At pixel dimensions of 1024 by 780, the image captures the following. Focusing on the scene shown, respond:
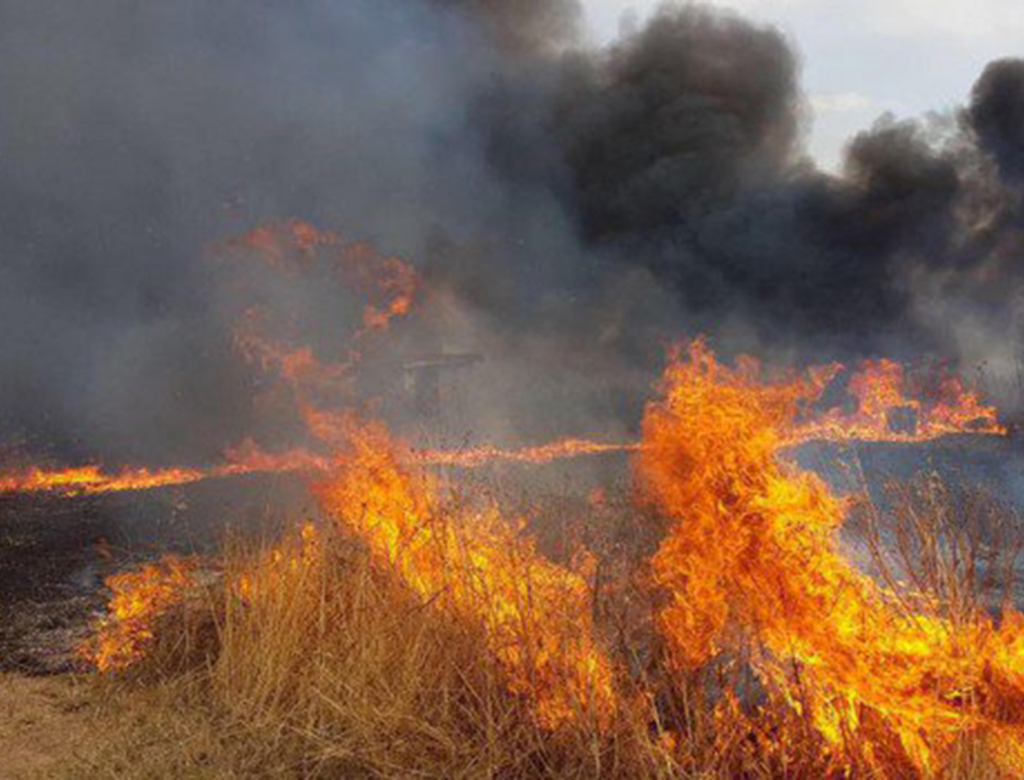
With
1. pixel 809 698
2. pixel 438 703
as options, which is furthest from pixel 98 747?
pixel 809 698

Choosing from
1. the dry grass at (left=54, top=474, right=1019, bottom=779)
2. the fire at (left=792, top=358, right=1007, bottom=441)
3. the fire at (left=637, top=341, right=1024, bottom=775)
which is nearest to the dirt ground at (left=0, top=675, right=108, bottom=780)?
the dry grass at (left=54, top=474, right=1019, bottom=779)

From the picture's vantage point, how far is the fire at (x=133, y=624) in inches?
269

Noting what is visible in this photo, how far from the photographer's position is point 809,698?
4.93 m

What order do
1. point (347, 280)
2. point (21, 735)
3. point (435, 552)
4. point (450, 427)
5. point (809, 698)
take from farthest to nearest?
point (347, 280) < point (450, 427) < point (435, 552) < point (21, 735) < point (809, 698)

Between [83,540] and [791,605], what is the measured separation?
12.2 metres

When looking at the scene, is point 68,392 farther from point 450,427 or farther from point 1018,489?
point 1018,489

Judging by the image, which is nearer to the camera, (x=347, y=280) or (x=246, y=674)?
(x=246, y=674)

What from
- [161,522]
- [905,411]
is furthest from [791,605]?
[905,411]

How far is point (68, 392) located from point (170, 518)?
11.1m

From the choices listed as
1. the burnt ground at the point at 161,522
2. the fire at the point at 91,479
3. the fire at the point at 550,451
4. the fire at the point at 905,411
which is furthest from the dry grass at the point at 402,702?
the fire at the point at 905,411

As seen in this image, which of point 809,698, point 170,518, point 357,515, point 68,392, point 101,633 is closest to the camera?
point 809,698

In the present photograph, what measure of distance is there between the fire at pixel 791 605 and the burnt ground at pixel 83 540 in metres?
3.27

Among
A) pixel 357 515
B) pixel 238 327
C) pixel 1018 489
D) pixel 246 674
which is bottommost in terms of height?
pixel 1018 489

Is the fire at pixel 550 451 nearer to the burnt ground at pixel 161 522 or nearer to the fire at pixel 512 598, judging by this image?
the burnt ground at pixel 161 522
